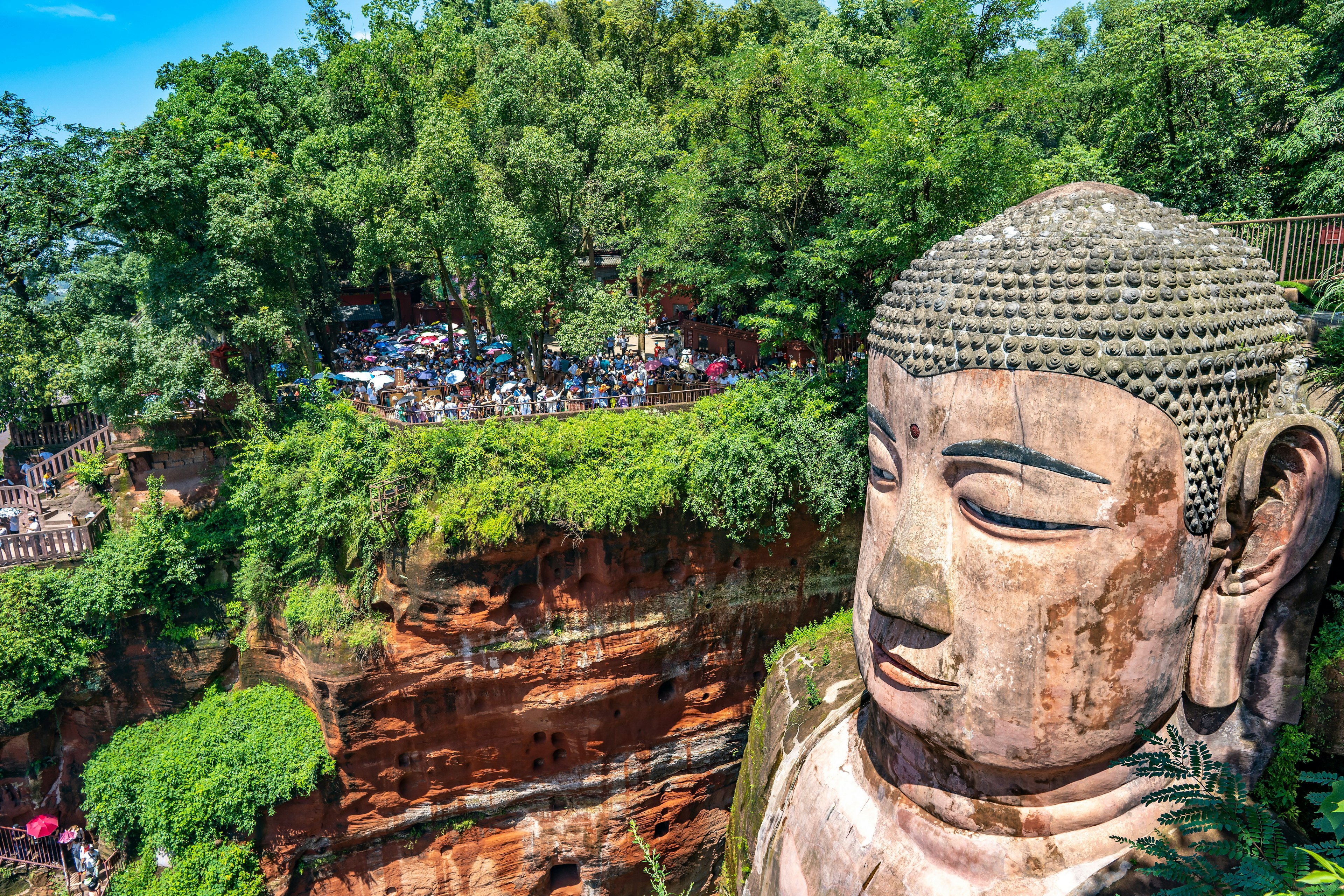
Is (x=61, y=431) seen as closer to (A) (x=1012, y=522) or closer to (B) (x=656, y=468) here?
(B) (x=656, y=468)

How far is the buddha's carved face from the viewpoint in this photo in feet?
17.3

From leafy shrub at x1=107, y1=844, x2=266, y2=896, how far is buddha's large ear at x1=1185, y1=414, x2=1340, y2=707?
1665 centimetres

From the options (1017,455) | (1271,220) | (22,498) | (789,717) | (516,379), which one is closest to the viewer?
(1017,455)

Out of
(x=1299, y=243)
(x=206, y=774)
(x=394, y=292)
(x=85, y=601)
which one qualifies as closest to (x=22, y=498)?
(x=85, y=601)

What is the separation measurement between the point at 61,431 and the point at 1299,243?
26.6m

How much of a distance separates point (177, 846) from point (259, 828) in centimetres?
144

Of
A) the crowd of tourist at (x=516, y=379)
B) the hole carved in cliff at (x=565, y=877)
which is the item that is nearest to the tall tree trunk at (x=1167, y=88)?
the crowd of tourist at (x=516, y=379)

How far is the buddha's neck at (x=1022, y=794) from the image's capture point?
5.88 meters

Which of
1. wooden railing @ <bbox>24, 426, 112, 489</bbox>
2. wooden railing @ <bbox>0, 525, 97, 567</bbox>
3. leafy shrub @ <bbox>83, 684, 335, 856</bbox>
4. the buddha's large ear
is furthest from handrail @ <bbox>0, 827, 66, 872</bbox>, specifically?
the buddha's large ear

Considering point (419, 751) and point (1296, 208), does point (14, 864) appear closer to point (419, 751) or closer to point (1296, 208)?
point (419, 751)

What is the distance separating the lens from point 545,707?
15312 millimetres

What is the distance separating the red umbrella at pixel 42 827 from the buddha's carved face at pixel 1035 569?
722 inches

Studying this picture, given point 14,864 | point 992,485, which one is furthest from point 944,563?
point 14,864

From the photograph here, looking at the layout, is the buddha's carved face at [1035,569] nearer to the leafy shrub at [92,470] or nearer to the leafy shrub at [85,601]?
the leafy shrub at [85,601]
